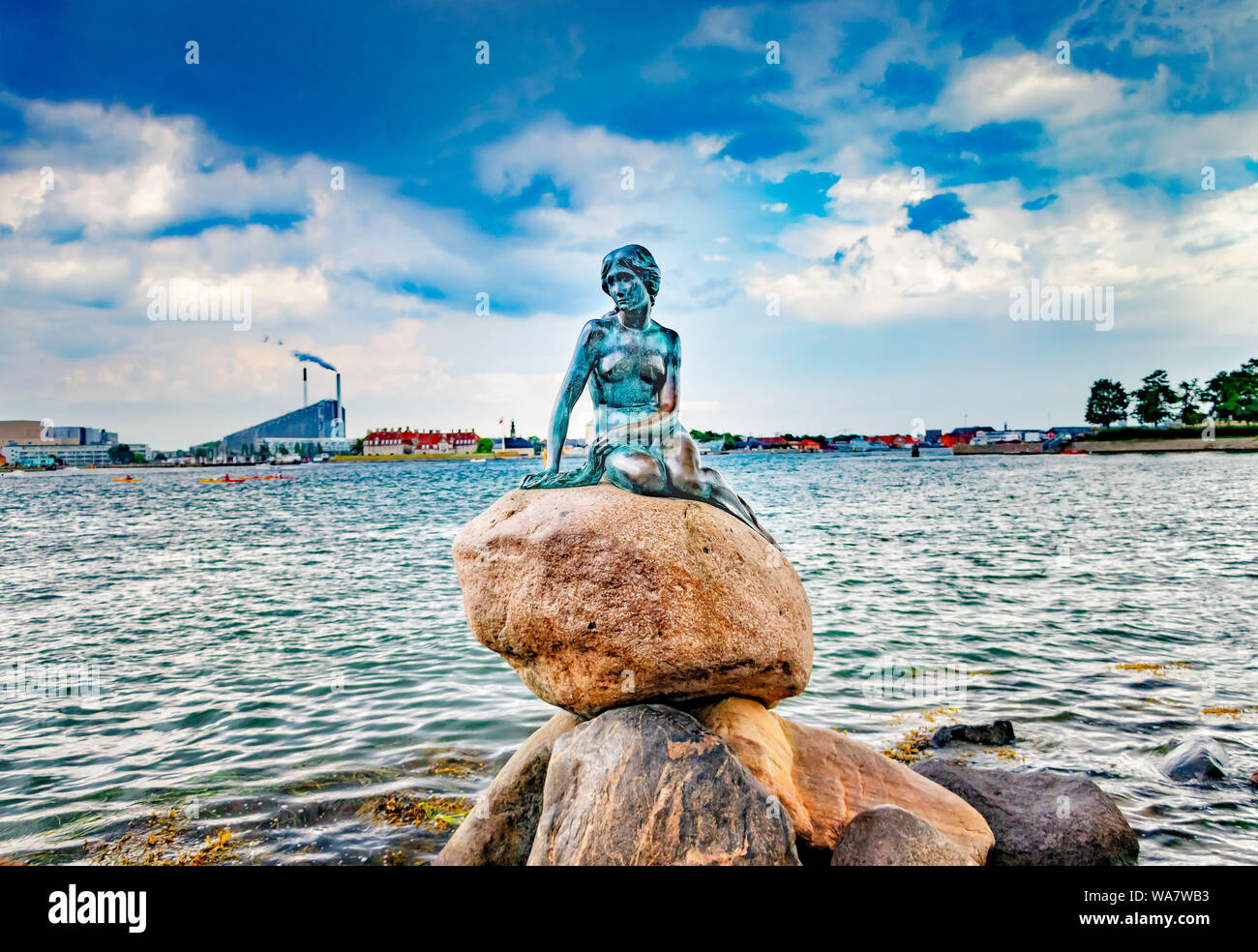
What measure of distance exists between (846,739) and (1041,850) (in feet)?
4.94

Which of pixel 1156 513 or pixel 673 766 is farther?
pixel 1156 513

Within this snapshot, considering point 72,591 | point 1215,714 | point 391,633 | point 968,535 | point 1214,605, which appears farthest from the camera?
point 968,535

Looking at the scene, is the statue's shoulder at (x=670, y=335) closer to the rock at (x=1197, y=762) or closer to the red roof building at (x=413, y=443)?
the rock at (x=1197, y=762)

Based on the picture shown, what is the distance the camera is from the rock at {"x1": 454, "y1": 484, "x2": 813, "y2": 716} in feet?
17.1

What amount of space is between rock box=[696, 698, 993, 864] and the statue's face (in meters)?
3.22

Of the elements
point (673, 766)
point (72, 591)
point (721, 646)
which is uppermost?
point (721, 646)

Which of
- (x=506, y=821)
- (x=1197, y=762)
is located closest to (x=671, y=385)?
(x=506, y=821)

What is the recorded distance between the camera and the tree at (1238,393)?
332 feet

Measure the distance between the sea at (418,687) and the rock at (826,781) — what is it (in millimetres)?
1810

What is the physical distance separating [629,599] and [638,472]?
1.00 meters

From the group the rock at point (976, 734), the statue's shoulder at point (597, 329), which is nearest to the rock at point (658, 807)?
the statue's shoulder at point (597, 329)

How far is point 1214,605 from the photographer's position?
15.0 metres
